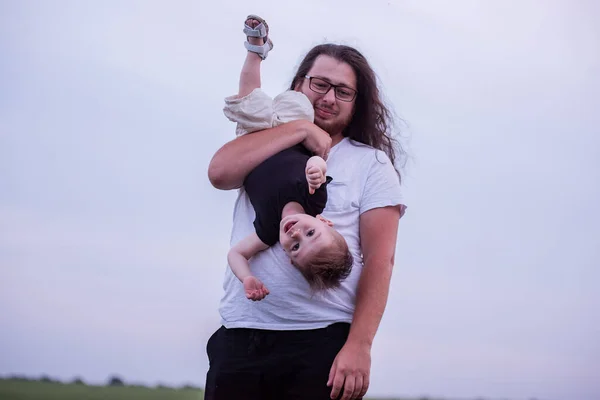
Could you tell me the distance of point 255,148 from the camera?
3.02 meters

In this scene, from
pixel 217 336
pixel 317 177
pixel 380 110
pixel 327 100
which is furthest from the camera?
pixel 380 110

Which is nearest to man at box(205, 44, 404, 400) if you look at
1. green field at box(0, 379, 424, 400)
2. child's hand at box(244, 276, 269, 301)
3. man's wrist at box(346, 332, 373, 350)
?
man's wrist at box(346, 332, 373, 350)

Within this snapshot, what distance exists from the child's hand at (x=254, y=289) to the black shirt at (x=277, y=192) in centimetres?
20

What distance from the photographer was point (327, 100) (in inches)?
129

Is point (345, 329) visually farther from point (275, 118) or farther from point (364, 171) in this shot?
point (275, 118)

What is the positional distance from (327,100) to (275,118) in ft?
0.93

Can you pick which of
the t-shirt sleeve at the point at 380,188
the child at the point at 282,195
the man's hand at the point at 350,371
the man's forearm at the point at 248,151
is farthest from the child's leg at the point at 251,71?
the man's hand at the point at 350,371

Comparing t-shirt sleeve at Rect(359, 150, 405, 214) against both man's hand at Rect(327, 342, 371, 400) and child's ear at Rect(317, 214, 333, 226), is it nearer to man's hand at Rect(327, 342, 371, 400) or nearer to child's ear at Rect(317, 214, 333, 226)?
child's ear at Rect(317, 214, 333, 226)

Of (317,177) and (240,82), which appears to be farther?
(240,82)

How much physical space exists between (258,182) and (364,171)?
1.53 feet
